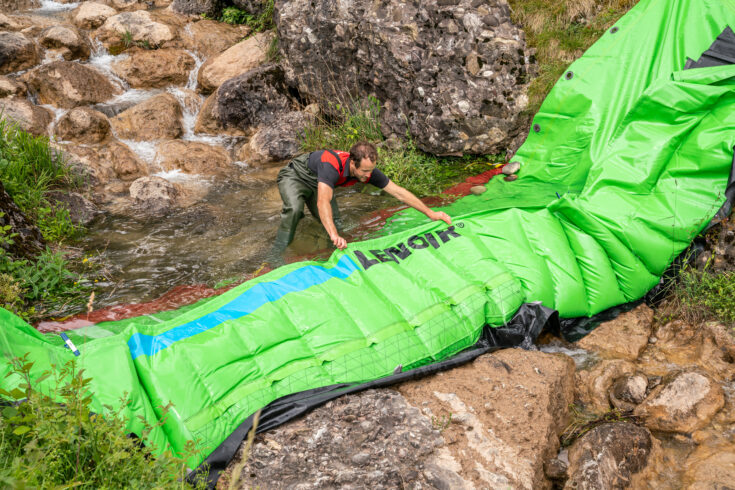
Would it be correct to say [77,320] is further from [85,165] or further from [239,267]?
[85,165]

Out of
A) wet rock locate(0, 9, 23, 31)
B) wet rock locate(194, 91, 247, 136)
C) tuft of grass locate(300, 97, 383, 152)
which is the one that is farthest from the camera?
wet rock locate(0, 9, 23, 31)

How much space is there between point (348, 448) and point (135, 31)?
30.4 feet

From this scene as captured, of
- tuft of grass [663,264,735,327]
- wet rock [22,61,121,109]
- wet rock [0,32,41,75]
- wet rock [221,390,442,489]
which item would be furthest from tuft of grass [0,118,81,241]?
tuft of grass [663,264,735,327]

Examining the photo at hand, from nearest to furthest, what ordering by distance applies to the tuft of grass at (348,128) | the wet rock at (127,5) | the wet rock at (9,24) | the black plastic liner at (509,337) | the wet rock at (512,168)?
the black plastic liner at (509,337) < the wet rock at (512,168) < the tuft of grass at (348,128) < the wet rock at (9,24) < the wet rock at (127,5)

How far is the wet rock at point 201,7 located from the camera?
391 inches

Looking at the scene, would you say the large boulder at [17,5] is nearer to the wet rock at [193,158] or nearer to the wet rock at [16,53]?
the wet rock at [16,53]

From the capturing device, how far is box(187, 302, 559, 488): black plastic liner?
2113 mm

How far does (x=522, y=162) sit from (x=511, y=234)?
5.91 feet

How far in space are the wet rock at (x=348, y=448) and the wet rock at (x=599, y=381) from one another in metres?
1.11

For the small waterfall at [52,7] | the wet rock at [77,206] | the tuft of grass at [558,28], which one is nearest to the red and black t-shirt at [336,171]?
the tuft of grass at [558,28]

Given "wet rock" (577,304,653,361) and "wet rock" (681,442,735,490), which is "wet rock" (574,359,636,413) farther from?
"wet rock" (681,442,735,490)

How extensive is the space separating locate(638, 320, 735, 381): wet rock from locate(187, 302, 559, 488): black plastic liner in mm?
647

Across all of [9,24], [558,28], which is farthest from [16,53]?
[558,28]

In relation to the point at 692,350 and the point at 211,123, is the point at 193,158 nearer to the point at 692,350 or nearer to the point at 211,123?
the point at 211,123
